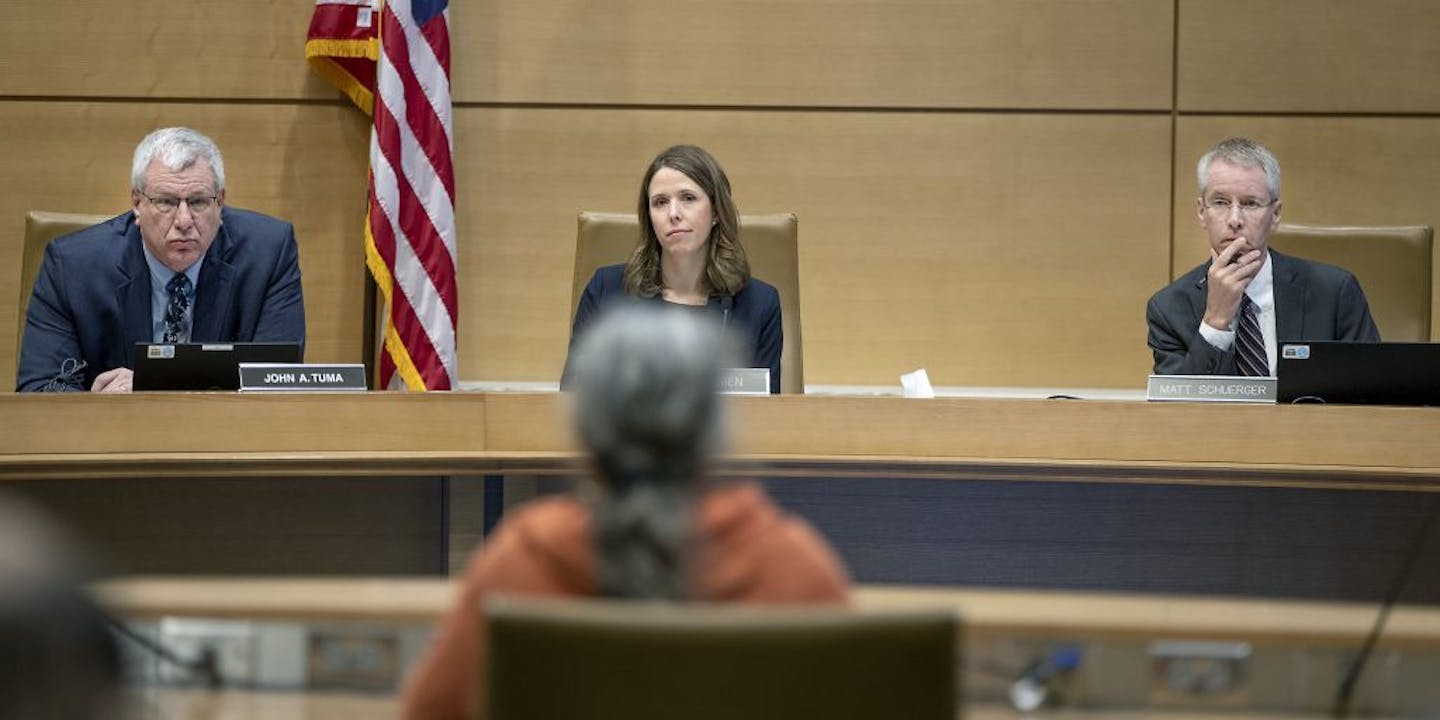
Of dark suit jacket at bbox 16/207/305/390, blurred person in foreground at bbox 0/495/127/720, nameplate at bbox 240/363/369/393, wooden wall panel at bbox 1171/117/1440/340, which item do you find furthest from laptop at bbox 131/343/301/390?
wooden wall panel at bbox 1171/117/1440/340

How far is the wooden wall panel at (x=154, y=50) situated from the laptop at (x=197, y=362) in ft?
6.52

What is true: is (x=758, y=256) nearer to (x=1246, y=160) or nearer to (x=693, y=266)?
(x=693, y=266)

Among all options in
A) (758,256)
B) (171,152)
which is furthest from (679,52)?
(171,152)

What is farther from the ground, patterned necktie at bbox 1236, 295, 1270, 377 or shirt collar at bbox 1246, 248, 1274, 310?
shirt collar at bbox 1246, 248, 1274, 310

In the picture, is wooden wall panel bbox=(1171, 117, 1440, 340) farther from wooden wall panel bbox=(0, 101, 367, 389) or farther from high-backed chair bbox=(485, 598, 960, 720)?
high-backed chair bbox=(485, 598, 960, 720)

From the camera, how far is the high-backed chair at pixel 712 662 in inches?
43.5

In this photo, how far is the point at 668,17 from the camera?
16.4 feet

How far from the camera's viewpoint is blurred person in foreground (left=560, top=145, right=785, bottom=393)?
3.75 m

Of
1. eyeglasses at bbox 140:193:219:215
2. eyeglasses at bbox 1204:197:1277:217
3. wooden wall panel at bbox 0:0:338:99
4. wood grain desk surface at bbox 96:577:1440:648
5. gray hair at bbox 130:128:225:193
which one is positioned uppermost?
wooden wall panel at bbox 0:0:338:99

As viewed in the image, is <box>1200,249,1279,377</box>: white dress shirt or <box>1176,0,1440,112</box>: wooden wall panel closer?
<box>1200,249,1279,377</box>: white dress shirt

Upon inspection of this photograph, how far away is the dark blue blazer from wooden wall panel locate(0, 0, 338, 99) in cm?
159

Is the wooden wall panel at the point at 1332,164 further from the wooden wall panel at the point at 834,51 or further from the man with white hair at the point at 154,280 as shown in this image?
the man with white hair at the point at 154,280

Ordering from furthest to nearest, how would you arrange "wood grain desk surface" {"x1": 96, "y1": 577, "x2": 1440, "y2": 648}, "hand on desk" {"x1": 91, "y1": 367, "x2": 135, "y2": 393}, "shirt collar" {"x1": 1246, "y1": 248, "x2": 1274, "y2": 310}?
"shirt collar" {"x1": 1246, "y1": 248, "x2": 1274, "y2": 310}, "hand on desk" {"x1": 91, "y1": 367, "x2": 135, "y2": 393}, "wood grain desk surface" {"x1": 96, "y1": 577, "x2": 1440, "y2": 648}

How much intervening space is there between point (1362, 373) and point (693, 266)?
1.53 meters
